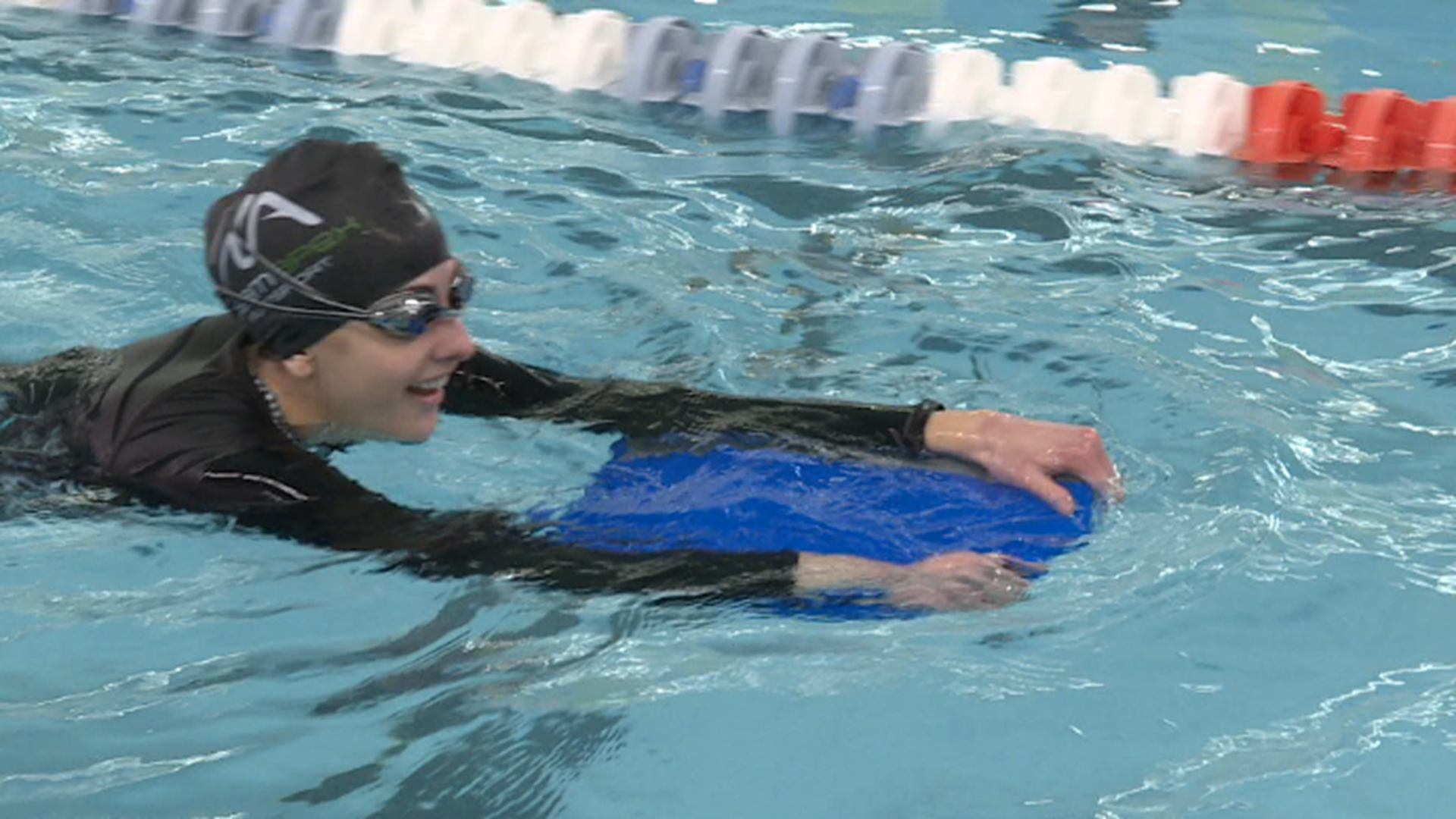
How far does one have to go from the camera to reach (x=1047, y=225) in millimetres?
5441

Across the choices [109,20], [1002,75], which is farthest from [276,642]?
[109,20]

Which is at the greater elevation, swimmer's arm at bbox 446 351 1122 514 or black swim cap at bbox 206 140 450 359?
black swim cap at bbox 206 140 450 359

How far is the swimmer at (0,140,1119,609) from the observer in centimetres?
292

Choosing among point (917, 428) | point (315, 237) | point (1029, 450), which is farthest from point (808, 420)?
point (315, 237)

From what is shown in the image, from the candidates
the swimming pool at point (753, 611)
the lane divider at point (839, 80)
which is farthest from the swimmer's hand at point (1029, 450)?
the lane divider at point (839, 80)

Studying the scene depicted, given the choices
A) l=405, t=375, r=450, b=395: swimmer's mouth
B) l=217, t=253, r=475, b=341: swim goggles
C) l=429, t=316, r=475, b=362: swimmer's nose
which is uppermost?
l=217, t=253, r=475, b=341: swim goggles

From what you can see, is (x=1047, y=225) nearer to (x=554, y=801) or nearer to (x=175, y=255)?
(x=175, y=255)

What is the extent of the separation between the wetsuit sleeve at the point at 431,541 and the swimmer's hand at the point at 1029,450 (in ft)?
2.09

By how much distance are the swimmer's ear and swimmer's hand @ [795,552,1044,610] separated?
88 centimetres

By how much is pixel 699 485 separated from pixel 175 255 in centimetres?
217

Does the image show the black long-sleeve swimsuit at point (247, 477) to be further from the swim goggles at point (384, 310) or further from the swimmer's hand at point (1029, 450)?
the swimmer's hand at point (1029, 450)

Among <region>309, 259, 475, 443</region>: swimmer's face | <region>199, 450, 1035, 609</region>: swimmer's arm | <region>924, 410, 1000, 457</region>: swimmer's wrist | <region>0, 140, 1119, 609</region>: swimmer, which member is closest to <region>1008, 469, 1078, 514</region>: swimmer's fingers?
<region>924, 410, 1000, 457</region>: swimmer's wrist

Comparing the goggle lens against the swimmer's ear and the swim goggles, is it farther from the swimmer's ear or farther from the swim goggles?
the swimmer's ear

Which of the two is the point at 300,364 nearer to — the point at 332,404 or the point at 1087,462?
the point at 332,404
